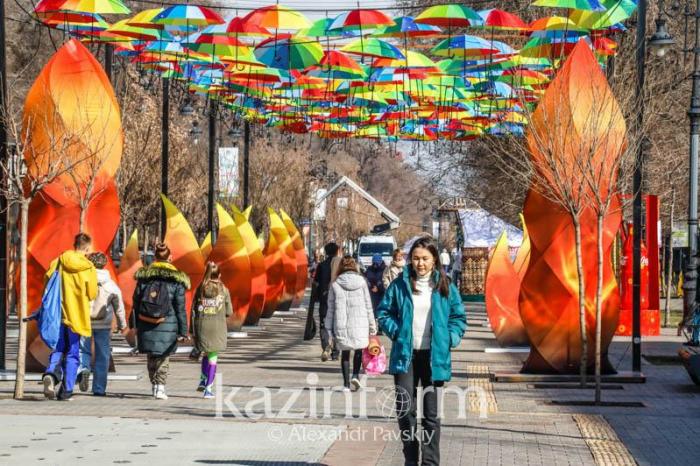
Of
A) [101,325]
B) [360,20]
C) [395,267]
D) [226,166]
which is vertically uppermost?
[360,20]

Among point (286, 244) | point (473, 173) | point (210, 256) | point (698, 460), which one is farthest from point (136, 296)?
point (473, 173)

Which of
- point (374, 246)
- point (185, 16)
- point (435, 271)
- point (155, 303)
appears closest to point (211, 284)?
point (155, 303)

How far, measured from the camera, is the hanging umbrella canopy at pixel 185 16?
18625 millimetres

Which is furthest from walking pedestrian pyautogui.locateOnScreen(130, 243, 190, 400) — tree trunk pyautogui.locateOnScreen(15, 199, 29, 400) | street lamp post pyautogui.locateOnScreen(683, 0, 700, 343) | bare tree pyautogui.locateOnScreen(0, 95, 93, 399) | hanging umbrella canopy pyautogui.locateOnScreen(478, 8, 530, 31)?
street lamp post pyautogui.locateOnScreen(683, 0, 700, 343)

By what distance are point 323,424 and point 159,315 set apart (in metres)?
2.76

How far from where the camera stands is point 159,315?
46.9 feet

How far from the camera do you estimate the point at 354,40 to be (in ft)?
70.2

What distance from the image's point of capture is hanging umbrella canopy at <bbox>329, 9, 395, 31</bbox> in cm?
1911

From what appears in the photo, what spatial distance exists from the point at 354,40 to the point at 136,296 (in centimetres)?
805

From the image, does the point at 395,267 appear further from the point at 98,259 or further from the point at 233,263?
the point at 98,259

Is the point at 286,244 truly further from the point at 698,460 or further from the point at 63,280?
the point at 698,460

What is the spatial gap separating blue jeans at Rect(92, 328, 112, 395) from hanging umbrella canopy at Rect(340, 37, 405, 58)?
24.0ft

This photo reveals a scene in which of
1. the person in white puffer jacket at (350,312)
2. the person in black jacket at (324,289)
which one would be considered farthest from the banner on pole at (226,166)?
the person in white puffer jacket at (350,312)

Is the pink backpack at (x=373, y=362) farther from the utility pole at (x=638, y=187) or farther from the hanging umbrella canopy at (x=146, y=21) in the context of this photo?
the hanging umbrella canopy at (x=146, y=21)
